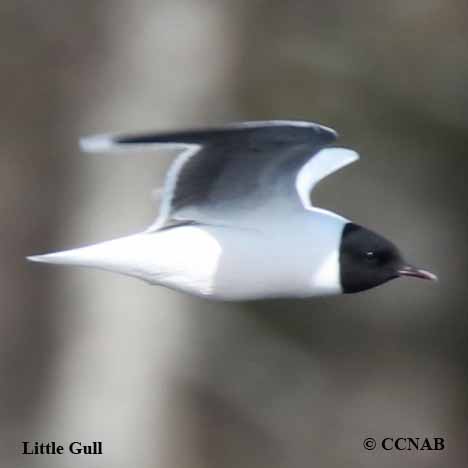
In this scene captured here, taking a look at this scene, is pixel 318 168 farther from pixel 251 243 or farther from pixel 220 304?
pixel 220 304

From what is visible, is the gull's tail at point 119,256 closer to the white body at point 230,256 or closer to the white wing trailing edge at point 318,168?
the white body at point 230,256

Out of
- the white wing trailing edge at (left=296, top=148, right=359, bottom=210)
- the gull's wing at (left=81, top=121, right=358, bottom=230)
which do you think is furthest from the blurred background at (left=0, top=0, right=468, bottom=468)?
the gull's wing at (left=81, top=121, right=358, bottom=230)

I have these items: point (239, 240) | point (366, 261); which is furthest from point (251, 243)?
point (366, 261)

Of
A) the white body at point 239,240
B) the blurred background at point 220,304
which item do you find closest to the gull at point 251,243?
the white body at point 239,240

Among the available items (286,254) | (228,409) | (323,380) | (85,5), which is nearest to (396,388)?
(323,380)

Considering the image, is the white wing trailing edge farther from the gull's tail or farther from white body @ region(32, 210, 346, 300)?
the gull's tail
